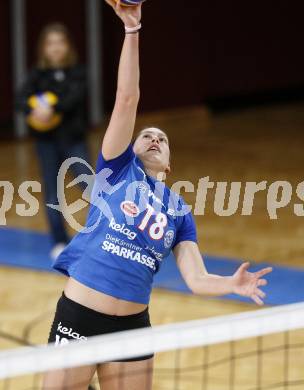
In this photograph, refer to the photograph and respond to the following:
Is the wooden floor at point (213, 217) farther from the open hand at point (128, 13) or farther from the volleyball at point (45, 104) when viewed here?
the open hand at point (128, 13)

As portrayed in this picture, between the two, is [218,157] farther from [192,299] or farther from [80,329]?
[80,329]

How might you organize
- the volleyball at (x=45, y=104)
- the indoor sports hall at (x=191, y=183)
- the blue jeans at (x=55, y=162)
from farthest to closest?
1. the blue jeans at (x=55, y=162)
2. the volleyball at (x=45, y=104)
3. the indoor sports hall at (x=191, y=183)

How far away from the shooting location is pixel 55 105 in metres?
9.60

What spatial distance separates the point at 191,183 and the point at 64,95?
13.4 feet

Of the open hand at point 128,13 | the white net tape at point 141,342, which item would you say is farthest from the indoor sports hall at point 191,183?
the open hand at point 128,13

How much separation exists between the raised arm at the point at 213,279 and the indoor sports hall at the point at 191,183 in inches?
6.7

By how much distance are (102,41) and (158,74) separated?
143 cm

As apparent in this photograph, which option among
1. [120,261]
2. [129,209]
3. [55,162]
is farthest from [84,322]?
[55,162]

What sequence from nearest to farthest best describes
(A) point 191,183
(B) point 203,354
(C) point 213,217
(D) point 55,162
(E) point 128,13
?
1. (E) point 128,13
2. (B) point 203,354
3. (D) point 55,162
4. (C) point 213,217
5. (A) point 191,183

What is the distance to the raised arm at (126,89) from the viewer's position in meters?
4.63

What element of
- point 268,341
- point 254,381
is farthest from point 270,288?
point 254,381

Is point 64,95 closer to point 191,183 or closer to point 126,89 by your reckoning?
point 191,183

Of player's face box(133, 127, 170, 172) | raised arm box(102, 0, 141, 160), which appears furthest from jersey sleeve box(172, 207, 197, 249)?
raised arm box(102, 0, 141, 160)

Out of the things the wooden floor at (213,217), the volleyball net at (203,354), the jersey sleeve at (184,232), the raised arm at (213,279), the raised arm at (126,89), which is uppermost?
the raised arm at (126,89)
